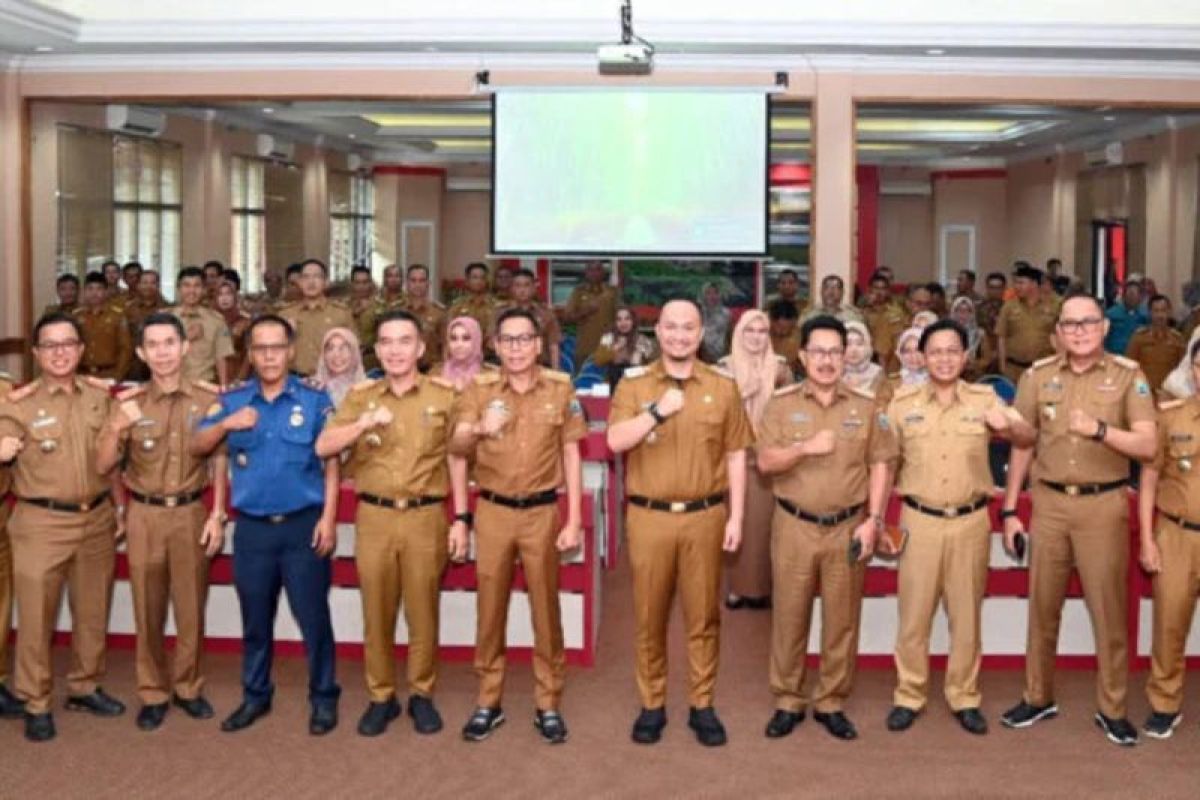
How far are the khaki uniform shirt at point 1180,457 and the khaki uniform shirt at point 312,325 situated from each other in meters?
6.05

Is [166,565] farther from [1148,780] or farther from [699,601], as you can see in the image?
[1148,780]

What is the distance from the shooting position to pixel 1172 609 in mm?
5582

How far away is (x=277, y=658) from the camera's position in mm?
6699

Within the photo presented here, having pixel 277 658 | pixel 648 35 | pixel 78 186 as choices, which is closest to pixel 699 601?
pixel 277 658

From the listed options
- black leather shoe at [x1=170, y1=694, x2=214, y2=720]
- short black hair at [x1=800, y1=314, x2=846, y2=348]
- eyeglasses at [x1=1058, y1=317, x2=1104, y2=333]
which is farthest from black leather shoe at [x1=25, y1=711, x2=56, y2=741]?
eyeglasses at [x1=1058, y1=317, x2=1104, y2=333]

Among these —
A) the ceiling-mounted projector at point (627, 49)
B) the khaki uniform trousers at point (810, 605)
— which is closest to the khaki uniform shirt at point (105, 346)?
the ceiling-mounted projector at point (627, 49)

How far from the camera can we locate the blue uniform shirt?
18.2ft

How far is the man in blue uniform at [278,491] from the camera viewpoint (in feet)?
18.2

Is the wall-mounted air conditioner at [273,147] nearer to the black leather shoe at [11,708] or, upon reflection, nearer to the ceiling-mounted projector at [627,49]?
the ceiling-mounted projector at [627,49]

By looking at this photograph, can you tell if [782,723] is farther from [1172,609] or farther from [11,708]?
[11,708]

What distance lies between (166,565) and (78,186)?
8.64 m

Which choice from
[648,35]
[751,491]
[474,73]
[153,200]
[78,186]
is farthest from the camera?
[153,200]

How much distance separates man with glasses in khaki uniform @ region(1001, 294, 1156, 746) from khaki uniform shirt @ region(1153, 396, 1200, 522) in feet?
0.35

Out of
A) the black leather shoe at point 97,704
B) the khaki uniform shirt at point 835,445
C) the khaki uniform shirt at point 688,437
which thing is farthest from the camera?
the black leather shoe at point 97,704
